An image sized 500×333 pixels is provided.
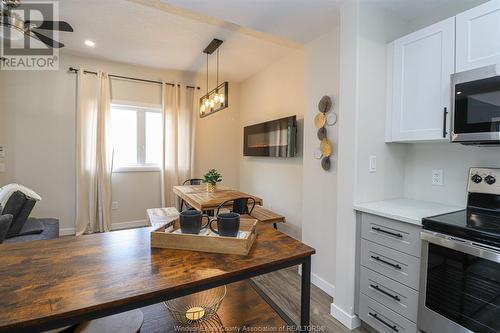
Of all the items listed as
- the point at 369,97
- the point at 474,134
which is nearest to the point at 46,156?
the point at 369,97

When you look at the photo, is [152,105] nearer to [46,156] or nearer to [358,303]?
[46,156]

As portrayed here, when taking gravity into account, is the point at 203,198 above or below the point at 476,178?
below

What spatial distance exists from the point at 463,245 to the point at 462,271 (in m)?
0.15

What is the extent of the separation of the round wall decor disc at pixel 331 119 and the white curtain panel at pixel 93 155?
11.3ft

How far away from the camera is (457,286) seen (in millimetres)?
1352

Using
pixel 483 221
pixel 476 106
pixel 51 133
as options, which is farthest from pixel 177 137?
pixel 483 221

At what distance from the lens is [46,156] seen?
377cm

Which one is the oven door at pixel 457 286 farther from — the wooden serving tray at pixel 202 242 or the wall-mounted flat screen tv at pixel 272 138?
the wall-mounted flat screen tv at pixel 272 138

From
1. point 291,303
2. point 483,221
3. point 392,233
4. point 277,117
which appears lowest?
point 291,303

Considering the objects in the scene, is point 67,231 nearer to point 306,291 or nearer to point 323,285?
point 323,285

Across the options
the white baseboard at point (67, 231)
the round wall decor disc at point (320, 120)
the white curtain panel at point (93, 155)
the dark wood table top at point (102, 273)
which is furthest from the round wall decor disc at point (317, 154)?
the white baseboard at point (67, 231)

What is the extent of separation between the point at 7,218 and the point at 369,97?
10.2 ft

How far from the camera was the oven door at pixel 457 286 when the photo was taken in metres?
1.22

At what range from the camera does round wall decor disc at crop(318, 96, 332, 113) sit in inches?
93.2
